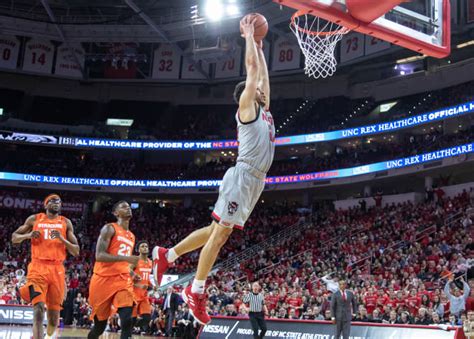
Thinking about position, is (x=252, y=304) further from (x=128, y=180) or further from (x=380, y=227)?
(x=128, y=180)

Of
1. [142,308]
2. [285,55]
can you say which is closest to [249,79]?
[142,308]

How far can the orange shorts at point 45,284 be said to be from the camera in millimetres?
8016

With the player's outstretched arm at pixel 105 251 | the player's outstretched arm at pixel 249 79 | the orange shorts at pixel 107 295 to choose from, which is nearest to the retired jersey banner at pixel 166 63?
the player's outstretched arm at pixel 105 251

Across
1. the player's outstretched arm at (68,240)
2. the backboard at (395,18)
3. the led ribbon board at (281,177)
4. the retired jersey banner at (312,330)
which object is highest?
the led ribbon board at (281,177)

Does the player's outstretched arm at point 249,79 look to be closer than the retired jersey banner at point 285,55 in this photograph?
Yes

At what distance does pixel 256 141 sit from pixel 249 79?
0.63 meters

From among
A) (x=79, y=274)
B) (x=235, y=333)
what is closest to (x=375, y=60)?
(x=79, y=274)

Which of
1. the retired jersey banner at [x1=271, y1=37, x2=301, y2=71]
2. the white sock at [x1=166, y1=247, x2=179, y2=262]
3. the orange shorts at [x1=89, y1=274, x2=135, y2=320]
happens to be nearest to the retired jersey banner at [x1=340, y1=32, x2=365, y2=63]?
the retired jersey banner at [x1=271, y1=37, x2=301, y2=71]

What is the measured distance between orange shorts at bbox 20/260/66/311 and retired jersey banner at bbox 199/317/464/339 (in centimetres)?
697

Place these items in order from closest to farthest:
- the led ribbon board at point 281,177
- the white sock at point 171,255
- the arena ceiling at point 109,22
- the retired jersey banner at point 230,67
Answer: the white sock at point 171,255 → the led ribbon board at point 281,177 → the arena ceiling at point 109,22 → the retired jersey banner at point 230,67

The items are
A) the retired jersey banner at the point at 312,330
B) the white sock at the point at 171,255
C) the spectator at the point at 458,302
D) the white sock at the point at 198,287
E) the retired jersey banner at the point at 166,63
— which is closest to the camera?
the white sock at the point at 198,287

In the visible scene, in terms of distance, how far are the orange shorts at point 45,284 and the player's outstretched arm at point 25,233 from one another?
0.38m

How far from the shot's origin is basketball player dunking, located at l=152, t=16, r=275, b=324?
5.95m

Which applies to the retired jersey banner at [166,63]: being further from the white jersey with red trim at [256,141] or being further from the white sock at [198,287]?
the white sock at [198,287]
